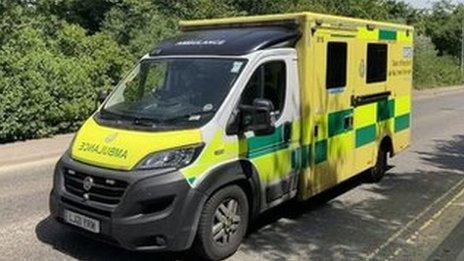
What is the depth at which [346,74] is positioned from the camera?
8.30 meters

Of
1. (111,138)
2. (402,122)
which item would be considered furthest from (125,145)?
(402,122)

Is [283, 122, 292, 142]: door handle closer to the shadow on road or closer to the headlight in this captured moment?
the shadow on road

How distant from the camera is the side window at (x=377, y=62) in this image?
9016 millimetres

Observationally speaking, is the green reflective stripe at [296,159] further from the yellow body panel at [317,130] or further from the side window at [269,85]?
the side window at [269,85]

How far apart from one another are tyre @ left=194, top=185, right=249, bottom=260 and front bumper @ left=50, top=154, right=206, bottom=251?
0.16 metres

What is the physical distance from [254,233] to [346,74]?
8.25ft

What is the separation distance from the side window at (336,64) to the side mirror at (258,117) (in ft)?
5.19

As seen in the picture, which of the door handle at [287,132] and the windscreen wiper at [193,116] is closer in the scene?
the windscreen wiper at [193,116]

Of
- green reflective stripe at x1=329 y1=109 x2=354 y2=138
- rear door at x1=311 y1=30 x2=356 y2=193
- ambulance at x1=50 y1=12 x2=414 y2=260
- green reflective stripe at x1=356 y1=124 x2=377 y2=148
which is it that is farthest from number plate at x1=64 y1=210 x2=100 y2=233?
green reflective stripe at x1=356 y1=124 x2=377 y2=148

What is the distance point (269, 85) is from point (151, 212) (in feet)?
6.53

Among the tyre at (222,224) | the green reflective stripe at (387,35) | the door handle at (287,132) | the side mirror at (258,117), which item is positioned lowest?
the tyre at (222,224)

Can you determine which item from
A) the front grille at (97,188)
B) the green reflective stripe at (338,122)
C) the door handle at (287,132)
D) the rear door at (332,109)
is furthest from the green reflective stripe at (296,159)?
the front grille at (97,188)

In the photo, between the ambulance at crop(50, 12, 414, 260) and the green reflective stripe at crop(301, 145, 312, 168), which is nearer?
the ambulance at crop(50, 12, 414, 260)

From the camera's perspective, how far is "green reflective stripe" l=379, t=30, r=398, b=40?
9477mm
